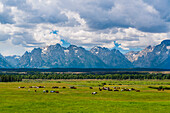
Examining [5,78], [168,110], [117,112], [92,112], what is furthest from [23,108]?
[5,78]

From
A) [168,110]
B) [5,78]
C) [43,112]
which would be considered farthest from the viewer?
[5,78]

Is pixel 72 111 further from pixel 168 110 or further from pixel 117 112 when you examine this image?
pixel 168 110

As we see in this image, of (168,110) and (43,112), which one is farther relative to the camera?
(168,110)

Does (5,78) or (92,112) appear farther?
(5,78)

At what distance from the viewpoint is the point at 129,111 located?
47.6 meters

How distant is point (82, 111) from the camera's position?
46.2 metres

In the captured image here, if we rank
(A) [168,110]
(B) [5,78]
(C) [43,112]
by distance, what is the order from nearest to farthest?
(C) [43,112], (A) [168,110], (B) [5,78]

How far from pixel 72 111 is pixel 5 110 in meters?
15.0

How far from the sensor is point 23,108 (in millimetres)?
48812

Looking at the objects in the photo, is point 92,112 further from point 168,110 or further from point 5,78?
point 5,78

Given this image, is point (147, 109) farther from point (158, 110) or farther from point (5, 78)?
point (5, 78)

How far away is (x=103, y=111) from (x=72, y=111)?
6.98 m

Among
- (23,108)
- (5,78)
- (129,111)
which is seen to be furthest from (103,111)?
(5,78)

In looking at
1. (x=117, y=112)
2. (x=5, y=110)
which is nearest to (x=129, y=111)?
(x=117, y=112)
